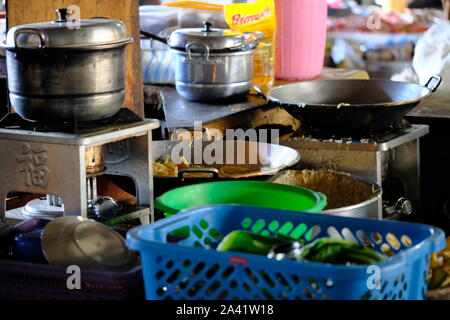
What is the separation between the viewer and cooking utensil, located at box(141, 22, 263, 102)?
321 centimetres

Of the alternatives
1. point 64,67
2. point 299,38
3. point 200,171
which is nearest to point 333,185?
point 200,171

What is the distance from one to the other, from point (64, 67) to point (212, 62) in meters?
1.31

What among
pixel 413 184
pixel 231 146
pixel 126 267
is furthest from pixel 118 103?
pixel 413 184

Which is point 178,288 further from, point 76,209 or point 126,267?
point 76,209

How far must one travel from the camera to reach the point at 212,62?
323cm

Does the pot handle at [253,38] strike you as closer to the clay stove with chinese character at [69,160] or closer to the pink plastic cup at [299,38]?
the pink plastic cup at [299,38]

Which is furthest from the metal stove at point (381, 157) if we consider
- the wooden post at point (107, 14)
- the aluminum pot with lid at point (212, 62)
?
the wooden post at point (107, 14)

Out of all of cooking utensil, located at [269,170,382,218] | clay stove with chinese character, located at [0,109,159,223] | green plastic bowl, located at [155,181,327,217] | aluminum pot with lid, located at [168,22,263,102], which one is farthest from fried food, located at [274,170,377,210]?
aluminum pot with lid, located at [168,22,263,102]

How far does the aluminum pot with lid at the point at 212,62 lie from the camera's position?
3.21 meters

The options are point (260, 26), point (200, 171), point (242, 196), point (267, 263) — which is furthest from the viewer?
point (260, 26)

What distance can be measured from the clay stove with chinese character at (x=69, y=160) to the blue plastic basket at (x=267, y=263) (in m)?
0.37

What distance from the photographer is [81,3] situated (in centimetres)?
270

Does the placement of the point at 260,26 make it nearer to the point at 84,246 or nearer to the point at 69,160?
the point at 69,160

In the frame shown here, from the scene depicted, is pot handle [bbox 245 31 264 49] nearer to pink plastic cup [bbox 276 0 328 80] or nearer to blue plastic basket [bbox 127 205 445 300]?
pink plastic cup [bbox 276 0 328 80]
